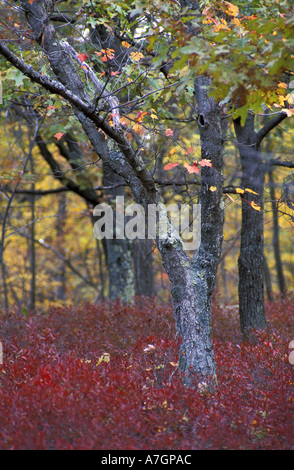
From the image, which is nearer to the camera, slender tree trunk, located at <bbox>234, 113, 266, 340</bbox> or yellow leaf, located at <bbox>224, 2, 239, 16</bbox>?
yellow leaf, located at <bbox>224, 2, 239, 16</bbox>

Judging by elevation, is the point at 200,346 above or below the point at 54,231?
below

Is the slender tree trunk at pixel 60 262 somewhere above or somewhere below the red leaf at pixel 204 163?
below

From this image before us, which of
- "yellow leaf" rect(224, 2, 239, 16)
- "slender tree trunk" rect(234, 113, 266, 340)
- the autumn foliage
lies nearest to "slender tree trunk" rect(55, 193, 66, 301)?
"slender tree trunk" rect(234, 113, 266, 340)

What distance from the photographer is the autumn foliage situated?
3.39 meters

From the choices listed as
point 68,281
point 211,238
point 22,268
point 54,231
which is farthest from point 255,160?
point 68,281

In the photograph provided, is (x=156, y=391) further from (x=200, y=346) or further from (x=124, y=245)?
(x=124, y=245)

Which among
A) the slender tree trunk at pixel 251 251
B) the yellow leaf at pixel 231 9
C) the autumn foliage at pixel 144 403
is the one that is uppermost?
the yellow leaf at pixel 231 9

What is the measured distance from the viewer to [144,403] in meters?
3.87

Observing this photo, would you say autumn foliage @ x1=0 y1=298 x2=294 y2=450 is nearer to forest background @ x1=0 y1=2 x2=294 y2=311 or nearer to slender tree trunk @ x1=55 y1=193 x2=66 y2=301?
forest background @ x1=0 y1=2 x2=294 y2=311

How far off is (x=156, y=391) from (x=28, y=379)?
4.65ft

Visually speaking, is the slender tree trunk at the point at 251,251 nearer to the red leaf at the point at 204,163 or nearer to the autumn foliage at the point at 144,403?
the autumn foliage at the point at 144,403

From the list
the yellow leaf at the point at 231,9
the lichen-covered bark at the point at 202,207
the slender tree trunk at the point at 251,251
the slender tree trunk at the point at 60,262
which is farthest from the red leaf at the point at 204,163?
the slender tree trunk at the point at 60,262

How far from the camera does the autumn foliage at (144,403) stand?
339 centimetres

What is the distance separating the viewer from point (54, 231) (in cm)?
1864
